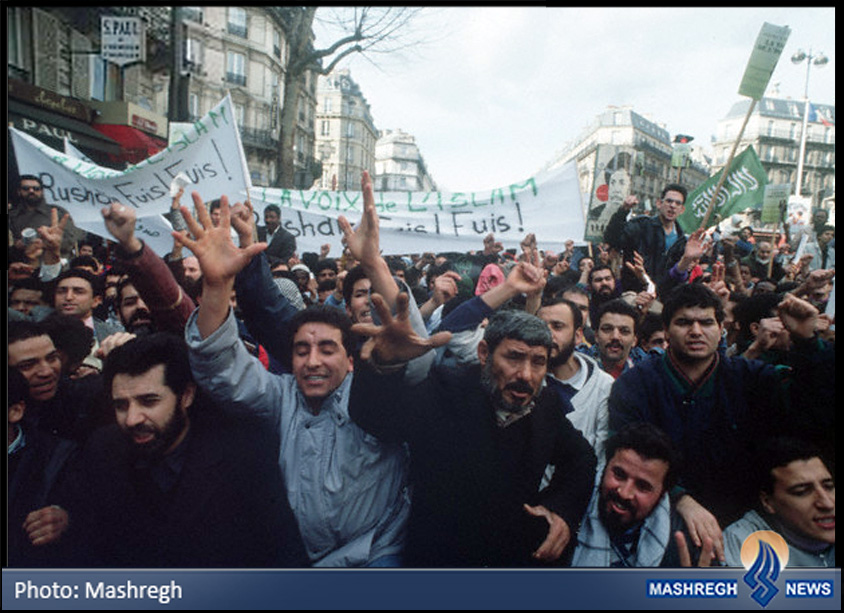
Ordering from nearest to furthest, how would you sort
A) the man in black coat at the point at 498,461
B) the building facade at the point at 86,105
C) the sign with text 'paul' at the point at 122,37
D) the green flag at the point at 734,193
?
the man in black coat at the point at 498,461
the sign with text 'paul' at the point at 122,37
the green flag at the point at 734,193
the building facade at the point at 86,105

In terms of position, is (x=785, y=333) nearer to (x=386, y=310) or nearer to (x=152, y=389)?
(x=386, y=310)

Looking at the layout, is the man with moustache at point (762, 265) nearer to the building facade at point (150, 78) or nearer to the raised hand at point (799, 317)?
the raised hand at point (799, 317)

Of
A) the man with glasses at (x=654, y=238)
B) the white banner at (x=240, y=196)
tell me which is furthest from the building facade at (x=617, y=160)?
the white banner at (x=240, y=196)

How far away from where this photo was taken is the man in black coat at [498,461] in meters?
1.99

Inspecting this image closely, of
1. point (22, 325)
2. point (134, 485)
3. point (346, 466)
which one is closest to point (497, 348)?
point (346, 466)

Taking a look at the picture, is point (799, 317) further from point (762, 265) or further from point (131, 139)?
point (131, 139)

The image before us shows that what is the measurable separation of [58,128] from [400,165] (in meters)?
5.14

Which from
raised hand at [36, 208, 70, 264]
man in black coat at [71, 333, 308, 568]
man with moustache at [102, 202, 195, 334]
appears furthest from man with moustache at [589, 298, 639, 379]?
raised hand at [36, 208, 70, 264]

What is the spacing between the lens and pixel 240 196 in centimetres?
337

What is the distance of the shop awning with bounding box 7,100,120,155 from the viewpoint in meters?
6.47

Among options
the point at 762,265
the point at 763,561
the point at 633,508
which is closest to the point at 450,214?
the point at 633,508

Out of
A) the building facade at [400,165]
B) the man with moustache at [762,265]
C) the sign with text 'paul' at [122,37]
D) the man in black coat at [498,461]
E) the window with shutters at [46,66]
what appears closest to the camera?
the man in black coat at [498,461]

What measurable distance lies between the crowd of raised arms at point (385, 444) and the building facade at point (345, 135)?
3.42 ft

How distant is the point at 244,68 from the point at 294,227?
164cm
